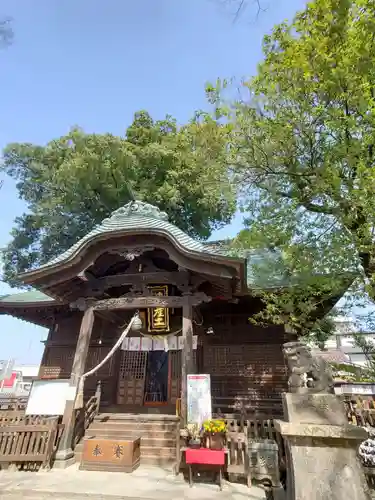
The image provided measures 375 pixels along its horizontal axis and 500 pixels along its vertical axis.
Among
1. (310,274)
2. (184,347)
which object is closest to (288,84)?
(310,274)

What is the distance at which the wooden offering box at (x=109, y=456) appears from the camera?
6.61m

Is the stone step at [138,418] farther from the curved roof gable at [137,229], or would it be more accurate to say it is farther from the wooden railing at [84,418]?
the curved roof gable at [137,229]

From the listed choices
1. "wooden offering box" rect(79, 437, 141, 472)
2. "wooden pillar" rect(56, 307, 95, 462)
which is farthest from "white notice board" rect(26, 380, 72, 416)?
"wooden offering box" rect(79, 437, 141, 472)

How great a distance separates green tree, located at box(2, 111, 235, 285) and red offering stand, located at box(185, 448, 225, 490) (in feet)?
42.1

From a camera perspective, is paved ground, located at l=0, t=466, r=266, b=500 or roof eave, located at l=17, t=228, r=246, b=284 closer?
paved ground, located at l=0, t=466, r=266, b=500

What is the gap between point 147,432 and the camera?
7.86 meters

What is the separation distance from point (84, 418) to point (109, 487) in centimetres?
312

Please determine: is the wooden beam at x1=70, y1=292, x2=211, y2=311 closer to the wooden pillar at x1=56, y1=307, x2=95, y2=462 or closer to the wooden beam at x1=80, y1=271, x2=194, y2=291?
the wooden pillar at x1=56, y1=307, x2=95, y2=462

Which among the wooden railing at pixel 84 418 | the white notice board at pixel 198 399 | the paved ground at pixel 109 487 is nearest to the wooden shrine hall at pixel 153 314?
the white notice board at pixel 198 399

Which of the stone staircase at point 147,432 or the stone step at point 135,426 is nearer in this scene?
the stone staircase at point 147,432

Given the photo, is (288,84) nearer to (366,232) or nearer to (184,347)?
(366,232)

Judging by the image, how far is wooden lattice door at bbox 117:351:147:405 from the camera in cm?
1070

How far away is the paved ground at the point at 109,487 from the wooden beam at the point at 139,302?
160 inches

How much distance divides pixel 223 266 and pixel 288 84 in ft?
16.1
